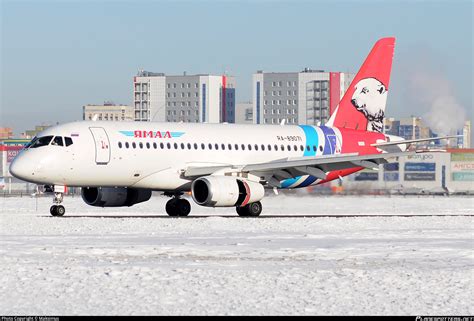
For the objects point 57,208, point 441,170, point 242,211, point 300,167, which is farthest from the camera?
point 441,170

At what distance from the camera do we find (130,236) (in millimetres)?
29641

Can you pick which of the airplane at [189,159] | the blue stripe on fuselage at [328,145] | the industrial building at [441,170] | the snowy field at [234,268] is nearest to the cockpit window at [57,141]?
the airplane at [189,159]

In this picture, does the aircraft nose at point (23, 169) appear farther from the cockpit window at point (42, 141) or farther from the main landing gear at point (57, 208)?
the main landing gear at point (57, 208)

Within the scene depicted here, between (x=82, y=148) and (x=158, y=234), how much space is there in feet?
35.5

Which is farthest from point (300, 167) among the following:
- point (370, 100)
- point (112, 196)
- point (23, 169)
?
point (23, 169)

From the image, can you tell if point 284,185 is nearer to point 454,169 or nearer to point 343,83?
point 454,169

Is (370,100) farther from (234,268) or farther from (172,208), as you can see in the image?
(234,268)

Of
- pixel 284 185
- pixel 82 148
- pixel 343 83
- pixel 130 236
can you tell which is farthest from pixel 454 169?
pixel 130 236

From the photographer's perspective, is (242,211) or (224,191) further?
(242,211)

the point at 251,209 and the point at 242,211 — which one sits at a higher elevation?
the point at 251,209

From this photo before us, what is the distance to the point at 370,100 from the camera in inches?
2058

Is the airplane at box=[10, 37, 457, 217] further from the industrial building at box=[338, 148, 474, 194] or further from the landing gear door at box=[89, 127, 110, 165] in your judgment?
the industrial building at box=[338, 148, 474, 194]

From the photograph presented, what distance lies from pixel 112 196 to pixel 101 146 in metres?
3.50

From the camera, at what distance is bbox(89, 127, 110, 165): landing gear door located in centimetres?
4066
